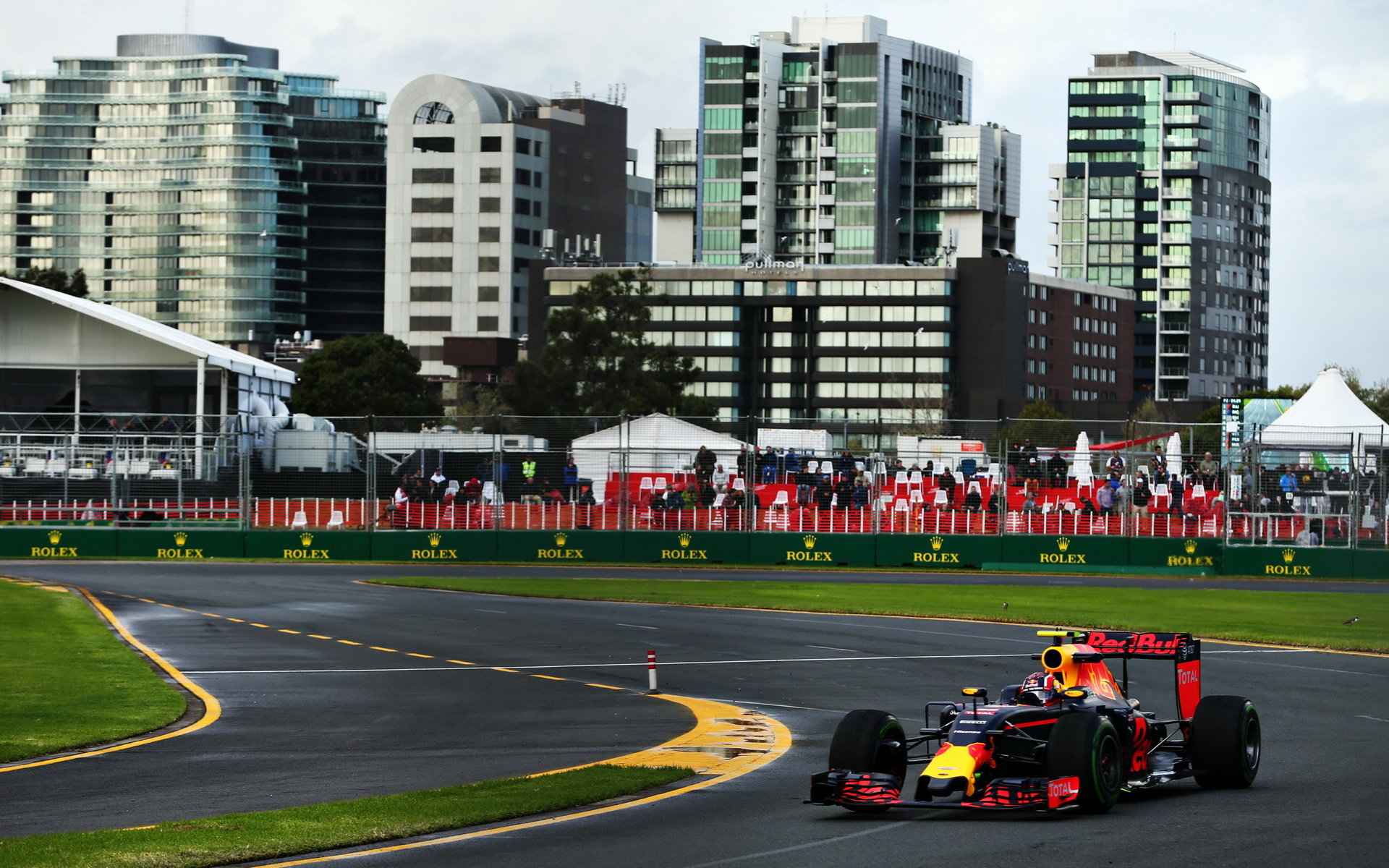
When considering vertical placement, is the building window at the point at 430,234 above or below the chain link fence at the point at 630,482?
above

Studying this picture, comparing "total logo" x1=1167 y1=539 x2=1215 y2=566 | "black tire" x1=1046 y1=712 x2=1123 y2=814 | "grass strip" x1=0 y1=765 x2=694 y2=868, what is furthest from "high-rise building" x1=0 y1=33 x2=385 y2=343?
"black tire" x1=1046 y1=712 x2=1123 y2=814

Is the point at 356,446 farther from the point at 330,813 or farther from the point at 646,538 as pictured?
the point at 330,813

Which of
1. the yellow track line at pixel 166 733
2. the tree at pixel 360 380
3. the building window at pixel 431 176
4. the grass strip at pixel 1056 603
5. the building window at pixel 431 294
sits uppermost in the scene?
the building window at pixel 431 176

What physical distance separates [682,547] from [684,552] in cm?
15

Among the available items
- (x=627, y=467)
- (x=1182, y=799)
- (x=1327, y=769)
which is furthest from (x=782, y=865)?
(x=627, y=467)

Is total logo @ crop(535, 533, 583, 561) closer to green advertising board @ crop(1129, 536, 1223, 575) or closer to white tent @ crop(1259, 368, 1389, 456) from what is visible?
green advertising board @ crop(1129, 536, 1223, 575)

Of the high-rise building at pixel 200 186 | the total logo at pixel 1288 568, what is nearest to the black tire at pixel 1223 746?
the total logo at pixel 1288 568

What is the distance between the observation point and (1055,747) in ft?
38.2

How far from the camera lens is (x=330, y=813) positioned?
1191cm

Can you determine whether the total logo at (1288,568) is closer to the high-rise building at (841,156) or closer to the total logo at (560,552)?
the total logo at (560,552)

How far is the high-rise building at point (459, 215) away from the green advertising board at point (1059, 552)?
118078mm

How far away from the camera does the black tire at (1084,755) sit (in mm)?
11578

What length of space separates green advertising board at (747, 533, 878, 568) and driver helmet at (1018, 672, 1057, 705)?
32570mm

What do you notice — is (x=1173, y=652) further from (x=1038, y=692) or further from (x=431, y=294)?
(x=431, y=294)
